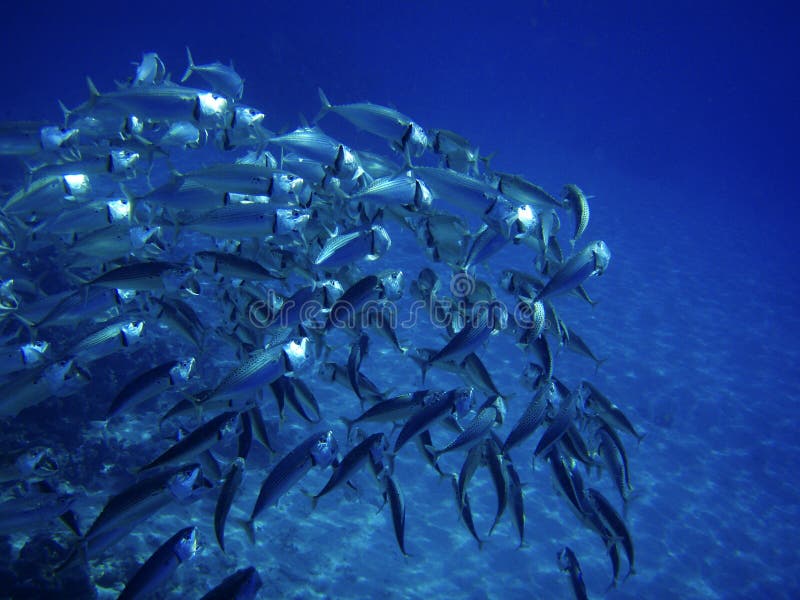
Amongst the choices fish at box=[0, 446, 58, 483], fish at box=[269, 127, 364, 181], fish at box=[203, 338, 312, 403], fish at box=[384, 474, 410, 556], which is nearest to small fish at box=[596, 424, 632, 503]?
fish at box=[384, 474, 410, 556]

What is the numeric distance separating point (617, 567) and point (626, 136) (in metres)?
106

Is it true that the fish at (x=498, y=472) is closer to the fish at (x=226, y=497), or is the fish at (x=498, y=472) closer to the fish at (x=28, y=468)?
the fish at (x=226, y=497)

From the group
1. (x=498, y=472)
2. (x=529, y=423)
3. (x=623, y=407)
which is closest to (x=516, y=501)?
(x=498, y=472)

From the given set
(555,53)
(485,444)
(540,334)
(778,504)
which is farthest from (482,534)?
(555,53)

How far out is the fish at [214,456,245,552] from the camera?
3174 millimetres

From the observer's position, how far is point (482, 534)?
8156mm

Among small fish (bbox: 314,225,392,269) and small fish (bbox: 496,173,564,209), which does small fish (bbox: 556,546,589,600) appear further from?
small fish (bbox: 314,225,392,269)

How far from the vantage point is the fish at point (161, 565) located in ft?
8.86

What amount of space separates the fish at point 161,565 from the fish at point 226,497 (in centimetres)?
30

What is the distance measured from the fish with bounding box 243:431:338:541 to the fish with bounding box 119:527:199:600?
1.90 feet

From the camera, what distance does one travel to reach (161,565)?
2.76 meters

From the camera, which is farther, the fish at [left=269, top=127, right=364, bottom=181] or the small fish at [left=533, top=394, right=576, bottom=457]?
the fish at [left=269, top=127, right=364, bottom=181]

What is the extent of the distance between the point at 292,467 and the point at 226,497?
50cm

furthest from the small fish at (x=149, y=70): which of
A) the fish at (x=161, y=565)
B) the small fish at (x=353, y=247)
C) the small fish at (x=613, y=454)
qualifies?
the small fish at (x=613, y=454)
